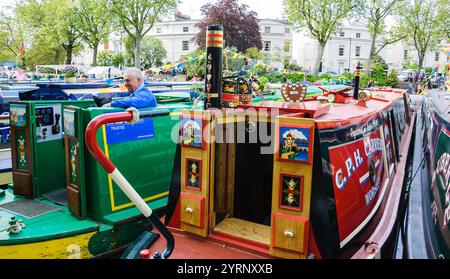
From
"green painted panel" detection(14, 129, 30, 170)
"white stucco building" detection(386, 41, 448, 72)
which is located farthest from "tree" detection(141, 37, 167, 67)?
"green painted panel" detection(14, 129, 30, 170)

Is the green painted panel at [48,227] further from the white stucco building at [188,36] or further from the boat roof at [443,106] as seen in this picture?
the white stucco building at [188,36]

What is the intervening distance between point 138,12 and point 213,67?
27.7 meters

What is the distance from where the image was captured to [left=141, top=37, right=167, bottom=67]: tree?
60.4 metres

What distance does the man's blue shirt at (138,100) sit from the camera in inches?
168

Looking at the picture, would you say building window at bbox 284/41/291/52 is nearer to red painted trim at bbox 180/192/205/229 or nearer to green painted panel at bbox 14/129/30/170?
green painted panel at bbox 14/129/30/170

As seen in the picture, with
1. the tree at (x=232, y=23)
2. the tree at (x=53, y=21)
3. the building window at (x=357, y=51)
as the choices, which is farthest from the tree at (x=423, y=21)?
the tree at (x=53, y=21)

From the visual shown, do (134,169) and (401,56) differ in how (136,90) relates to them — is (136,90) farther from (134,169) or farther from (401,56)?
(401,56)

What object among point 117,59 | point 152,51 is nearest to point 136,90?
point 117,59

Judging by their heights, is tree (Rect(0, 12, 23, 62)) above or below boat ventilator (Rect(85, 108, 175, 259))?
above

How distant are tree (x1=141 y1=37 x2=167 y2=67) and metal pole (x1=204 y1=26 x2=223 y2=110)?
194 ft

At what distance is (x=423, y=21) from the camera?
39.3 m

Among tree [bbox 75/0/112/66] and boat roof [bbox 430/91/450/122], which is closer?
boat roof [bbox 430/91/450/122]

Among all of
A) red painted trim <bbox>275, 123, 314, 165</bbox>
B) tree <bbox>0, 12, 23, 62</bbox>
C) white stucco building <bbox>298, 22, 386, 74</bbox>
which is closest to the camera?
red painted trim <bbox>275, 123, 314, 165</bbox>

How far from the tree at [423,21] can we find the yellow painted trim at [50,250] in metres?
40.6
